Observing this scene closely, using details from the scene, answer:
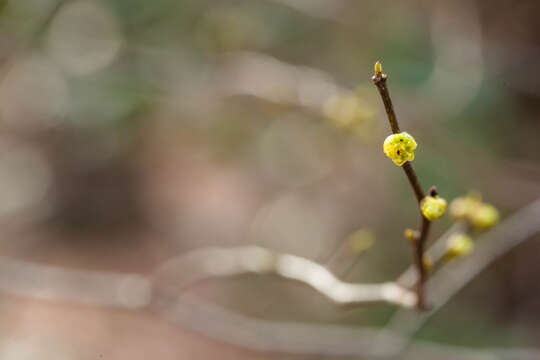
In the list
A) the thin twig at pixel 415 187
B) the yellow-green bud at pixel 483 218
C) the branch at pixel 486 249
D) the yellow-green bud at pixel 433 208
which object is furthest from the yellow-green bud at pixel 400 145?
the branch at pixel 486 249

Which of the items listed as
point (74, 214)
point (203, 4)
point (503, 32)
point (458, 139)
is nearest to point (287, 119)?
point (203, 4)

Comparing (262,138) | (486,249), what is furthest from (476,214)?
(262,138)

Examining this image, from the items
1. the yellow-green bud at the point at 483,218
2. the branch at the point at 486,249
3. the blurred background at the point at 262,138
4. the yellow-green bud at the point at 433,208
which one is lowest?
the yellow-green bud at the point at 433,208

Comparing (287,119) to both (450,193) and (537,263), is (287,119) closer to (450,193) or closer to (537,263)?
(450,193)

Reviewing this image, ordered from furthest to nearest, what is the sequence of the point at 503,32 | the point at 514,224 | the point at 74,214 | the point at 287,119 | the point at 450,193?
the point at 74,214
the point at 287,119
the point at 503,32
the point at 450,193
the point at 514,224

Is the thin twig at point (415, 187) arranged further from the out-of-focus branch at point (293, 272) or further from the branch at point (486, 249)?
the branch at point (486, 249)

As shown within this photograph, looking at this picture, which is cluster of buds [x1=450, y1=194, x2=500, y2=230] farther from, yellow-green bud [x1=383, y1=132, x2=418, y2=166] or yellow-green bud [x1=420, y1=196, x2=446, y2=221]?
yellow-green bud [x1=383, y1=132, x2=418, y2=166]
